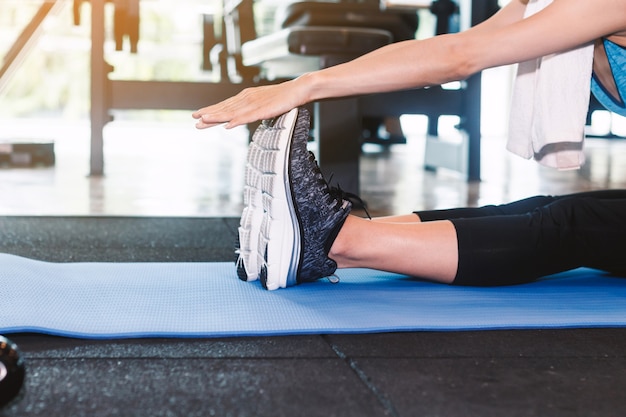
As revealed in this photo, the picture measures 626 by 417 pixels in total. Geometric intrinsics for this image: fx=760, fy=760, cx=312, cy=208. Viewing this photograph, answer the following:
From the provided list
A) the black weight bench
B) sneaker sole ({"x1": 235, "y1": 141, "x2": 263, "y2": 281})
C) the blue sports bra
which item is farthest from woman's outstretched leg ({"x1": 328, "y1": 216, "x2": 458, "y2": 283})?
the black weight bench

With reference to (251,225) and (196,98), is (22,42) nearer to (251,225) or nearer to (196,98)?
(196,98)

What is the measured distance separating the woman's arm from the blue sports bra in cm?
8

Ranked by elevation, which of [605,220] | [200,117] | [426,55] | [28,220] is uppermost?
[426,55]

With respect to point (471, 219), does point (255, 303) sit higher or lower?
lower

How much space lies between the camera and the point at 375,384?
842mm

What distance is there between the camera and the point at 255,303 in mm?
1162

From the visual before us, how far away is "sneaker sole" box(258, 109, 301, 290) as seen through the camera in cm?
118

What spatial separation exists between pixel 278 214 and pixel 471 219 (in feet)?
1.10

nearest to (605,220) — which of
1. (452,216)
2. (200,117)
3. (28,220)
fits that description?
(452,216)

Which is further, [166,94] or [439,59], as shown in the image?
[166,94]

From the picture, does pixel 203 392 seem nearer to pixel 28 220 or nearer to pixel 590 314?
pixel 590 314

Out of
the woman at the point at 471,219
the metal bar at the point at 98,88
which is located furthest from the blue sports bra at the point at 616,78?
the metal bar at the point at 98,88

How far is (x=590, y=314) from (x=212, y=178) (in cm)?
245

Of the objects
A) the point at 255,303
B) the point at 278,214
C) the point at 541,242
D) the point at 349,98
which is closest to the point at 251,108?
the point at 278,214
